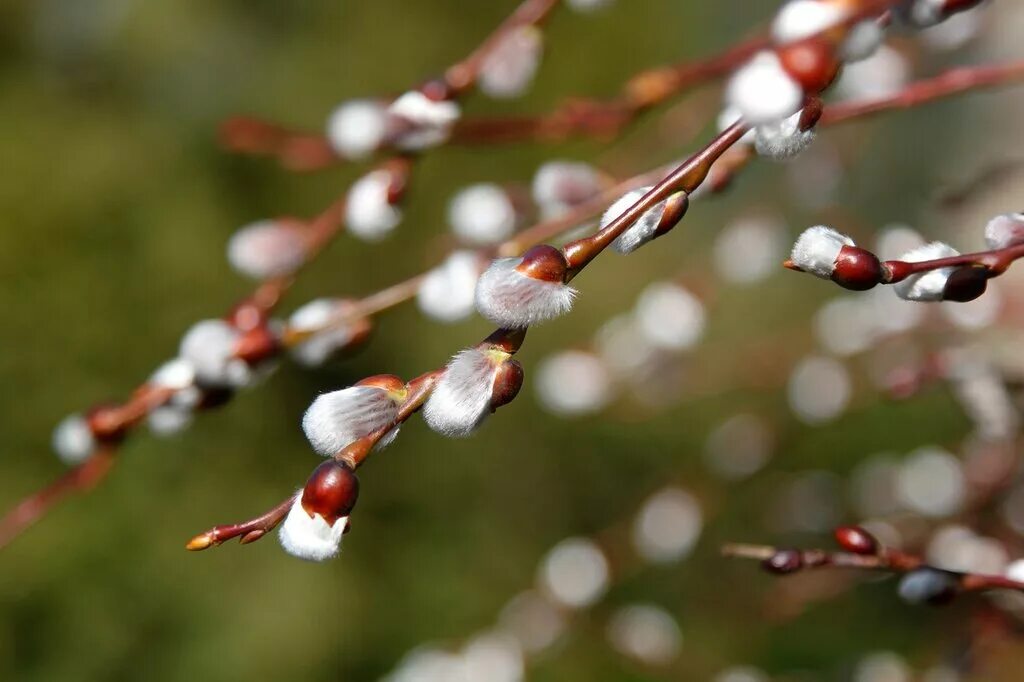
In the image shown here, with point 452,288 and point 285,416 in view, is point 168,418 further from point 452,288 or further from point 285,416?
point 285,416

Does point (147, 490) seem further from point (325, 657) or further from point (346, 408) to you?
point (346, 408)

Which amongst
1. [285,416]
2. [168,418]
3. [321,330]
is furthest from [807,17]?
[285,416]

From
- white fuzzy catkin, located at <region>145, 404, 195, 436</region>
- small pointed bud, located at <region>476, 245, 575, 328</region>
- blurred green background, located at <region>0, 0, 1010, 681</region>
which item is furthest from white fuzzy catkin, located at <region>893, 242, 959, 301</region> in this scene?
blurred green background, located at <region>0, 0, 1010, 681</region>

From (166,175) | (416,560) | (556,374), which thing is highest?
(166,175)

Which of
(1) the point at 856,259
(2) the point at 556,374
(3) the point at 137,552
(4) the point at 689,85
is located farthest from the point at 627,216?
(3) the point at 137,552

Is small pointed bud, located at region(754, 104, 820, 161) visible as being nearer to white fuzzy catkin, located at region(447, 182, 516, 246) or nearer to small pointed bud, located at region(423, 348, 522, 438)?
small pointed bud, located at region(423, 348, 522, 438)

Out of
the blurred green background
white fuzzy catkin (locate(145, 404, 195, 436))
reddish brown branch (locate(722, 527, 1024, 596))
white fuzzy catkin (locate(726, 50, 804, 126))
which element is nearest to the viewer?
white fuzzy catkin (locate(726, 50, 804, 126))

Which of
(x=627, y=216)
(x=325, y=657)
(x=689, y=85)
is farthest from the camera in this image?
(x=325, y=657)
